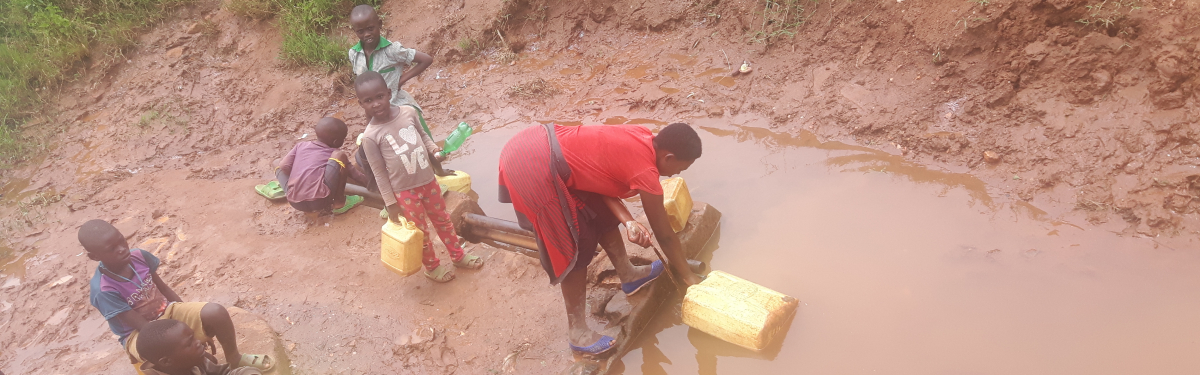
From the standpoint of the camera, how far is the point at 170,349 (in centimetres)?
268

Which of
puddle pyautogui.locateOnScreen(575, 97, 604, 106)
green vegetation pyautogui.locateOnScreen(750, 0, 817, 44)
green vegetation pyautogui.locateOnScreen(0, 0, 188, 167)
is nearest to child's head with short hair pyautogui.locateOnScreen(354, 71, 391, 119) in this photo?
puddle pyautogui.locateOnScreen(575, 97, 604, 106)

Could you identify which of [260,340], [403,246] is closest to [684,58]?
[403,246]

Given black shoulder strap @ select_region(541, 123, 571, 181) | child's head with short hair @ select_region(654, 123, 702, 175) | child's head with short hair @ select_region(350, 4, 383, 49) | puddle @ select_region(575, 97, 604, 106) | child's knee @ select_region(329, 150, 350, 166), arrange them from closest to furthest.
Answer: child's head with short hair @ select_region(654, 123, 702, 175) → black shoulder strap @ select_region(541, 123, 571, 181) → child's head with short hair @ select_region(350, 4, 383, 49) → child's knee @ select_region(329, 150, 350, 166) → puddle @ select_region(575, 97, 604, 106)

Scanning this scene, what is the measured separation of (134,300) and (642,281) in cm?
240

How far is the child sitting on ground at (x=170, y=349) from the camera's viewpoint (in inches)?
105

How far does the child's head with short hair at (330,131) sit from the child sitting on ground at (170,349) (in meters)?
1.82

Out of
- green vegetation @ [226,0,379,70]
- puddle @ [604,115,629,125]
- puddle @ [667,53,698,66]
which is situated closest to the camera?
puddle @ [604,115,629,125]

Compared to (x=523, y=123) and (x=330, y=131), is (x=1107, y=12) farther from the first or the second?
(x=330, y=131)

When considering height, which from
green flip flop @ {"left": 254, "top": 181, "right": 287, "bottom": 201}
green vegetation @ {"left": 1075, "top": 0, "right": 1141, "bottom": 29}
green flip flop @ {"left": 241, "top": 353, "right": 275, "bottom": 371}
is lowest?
green flip flop @ {"left": 254, "top": 181, "right": 287, "bottom": 201}

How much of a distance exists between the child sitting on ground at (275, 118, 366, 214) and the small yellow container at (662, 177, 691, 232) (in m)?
2.34

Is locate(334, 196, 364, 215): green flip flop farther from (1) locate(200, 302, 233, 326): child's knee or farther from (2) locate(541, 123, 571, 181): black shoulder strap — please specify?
(2) locate(541, 123, 571, 181): black shoulder strap

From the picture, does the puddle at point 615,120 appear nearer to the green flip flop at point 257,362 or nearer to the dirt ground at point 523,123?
the dirt ground at point 523,123

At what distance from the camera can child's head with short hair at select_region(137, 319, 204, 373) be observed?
2.66 meters

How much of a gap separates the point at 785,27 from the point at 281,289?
4.25 m
